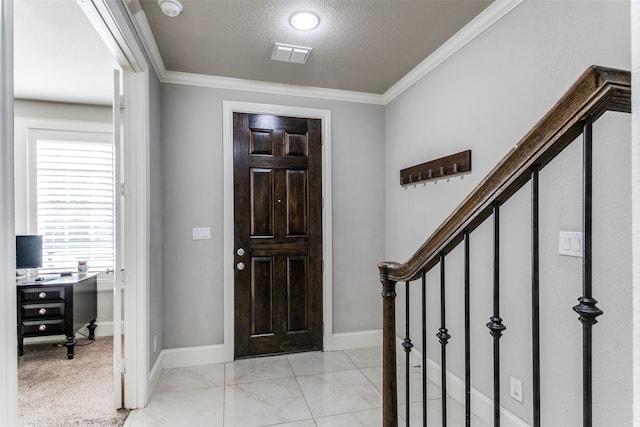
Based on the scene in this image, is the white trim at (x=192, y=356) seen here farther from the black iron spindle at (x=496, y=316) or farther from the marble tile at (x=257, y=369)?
the black iron spindle at (x=496, y=316)

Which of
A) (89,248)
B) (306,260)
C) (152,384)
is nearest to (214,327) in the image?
(152,384)

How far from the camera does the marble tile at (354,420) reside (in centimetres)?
211

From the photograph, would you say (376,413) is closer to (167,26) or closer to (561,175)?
(561,175)

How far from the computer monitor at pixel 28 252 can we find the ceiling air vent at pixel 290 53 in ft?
9.03

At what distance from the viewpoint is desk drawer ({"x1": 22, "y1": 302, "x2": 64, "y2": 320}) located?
3059 mm

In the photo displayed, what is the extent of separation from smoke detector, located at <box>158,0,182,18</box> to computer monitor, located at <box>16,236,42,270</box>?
8.27ft

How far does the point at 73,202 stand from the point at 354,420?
11.4 ft

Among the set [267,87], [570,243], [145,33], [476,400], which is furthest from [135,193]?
[476,400]

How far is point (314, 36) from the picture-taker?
7.61ft

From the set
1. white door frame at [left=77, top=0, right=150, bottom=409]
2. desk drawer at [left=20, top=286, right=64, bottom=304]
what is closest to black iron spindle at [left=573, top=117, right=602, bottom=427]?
white door frame at [left=77, top=0, right=150, bottom=409]

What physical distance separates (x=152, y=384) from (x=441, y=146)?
2688 mm

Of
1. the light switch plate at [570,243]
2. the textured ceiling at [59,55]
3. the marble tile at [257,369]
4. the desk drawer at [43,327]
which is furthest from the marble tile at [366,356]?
the textured ceiling at [59,55]

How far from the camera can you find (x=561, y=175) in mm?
1635

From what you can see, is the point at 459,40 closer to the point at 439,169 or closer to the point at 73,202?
the point at 439,169
